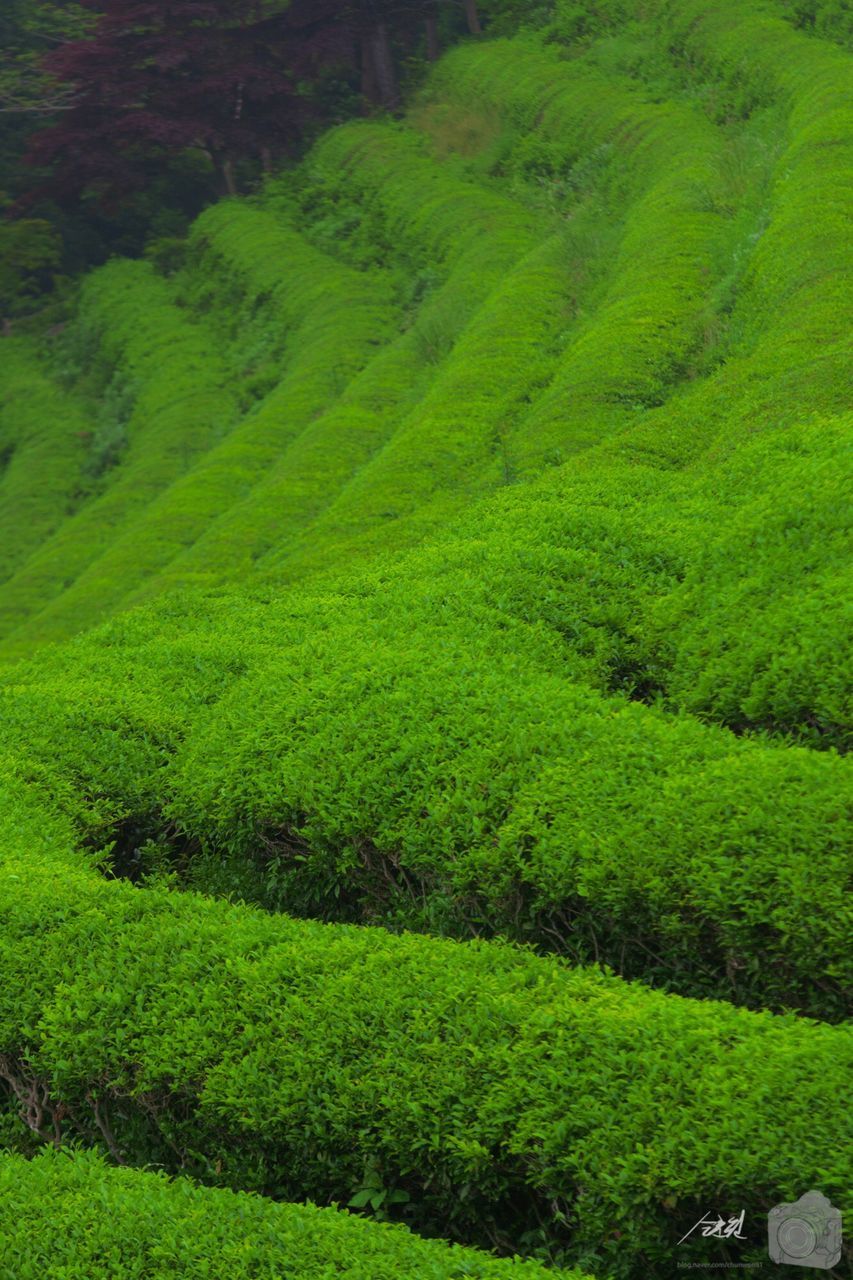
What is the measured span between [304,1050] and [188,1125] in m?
0.75

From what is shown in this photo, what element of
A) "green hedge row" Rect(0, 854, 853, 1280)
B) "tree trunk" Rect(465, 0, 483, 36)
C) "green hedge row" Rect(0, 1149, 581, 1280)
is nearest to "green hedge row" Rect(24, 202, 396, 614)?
"tree trunk" Rect(465, 0, 483, 36)

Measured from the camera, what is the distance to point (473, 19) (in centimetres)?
3444

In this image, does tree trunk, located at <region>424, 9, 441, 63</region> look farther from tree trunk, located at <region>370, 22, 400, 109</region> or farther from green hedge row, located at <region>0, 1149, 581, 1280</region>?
green hedge row, located at <region>0, 1149, 581, 1280</region>

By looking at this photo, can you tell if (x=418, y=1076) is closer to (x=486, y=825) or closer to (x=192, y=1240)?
(x=192, y=1240)

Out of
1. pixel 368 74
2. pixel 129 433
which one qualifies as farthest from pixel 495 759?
pixel 368 74

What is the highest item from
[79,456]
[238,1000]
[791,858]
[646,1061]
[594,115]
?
[594,115]

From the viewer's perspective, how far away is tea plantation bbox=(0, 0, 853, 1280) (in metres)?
5.36

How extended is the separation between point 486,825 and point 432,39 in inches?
1248

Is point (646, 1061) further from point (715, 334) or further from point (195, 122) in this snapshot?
point (195, 122)

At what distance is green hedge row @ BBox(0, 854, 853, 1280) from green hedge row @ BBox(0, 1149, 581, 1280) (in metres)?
0.46

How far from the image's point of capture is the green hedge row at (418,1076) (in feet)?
16.9

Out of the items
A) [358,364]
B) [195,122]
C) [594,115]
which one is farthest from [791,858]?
[195,122]

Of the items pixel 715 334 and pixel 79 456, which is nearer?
pixel 715 334

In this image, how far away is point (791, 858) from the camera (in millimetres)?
6293
